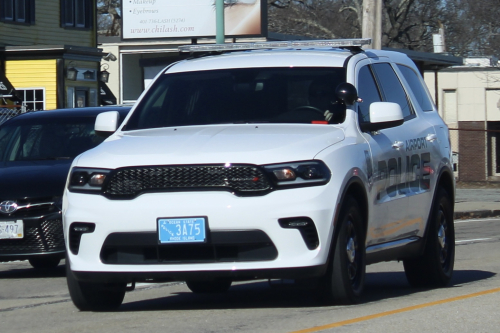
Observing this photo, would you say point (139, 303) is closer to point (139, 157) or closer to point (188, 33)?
point (139, 157)

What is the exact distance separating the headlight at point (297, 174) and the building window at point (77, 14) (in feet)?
108

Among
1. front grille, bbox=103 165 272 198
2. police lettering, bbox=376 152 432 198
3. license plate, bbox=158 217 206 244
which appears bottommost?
license plate, bbox=158 217 206 244

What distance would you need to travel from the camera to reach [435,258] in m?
8.79

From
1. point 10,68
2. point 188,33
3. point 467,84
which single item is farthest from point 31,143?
point 467,84

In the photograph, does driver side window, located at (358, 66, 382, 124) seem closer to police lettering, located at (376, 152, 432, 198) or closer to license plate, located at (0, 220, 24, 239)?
police lettering, located at (376, 152, 432, 198)

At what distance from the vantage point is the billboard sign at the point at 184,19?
129ft

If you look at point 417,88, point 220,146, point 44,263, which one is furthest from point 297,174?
point 44,263

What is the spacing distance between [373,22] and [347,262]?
1371cm

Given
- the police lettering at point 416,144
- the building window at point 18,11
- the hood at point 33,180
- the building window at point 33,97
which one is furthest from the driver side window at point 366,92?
the building window at point 18,11

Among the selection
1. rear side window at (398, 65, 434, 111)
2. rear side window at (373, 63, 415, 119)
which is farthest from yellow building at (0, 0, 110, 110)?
rear side window at (373, 63, 415, 119)

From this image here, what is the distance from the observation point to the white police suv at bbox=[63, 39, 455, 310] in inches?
265

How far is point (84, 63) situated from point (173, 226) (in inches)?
1179

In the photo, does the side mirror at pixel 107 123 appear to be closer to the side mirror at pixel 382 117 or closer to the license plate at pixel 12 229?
the side mirror at pixel 382 117

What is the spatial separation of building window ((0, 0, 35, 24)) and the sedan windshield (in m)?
24.0
